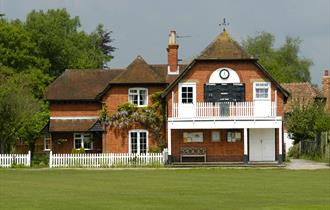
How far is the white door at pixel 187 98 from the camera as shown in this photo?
4950cm

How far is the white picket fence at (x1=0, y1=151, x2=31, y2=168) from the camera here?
46812mm

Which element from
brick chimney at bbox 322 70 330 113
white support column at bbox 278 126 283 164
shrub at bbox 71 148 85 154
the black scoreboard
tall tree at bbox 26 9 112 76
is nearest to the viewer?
white support column at bbox 278 126 283 164

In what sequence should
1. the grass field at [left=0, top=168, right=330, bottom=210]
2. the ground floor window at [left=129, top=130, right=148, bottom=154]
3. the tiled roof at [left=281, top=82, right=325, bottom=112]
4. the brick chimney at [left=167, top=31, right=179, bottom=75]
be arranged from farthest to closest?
the tiled roof at [left=281, top=82, right=325, bottom=112]
the brick chimney at [left=167, top=31, right=179, bottom=75]
the ground floor window at [left=129, top=130, right=148, bottom=154]
the grass field at [left=0, top=168, right=330, bottom=210]

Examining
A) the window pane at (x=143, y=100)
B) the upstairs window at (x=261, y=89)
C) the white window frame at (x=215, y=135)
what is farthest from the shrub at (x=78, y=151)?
the upstairs window at (x=261, y=89)

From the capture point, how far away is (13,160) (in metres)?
47.1

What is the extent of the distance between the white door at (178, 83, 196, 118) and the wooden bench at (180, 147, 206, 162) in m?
2.28

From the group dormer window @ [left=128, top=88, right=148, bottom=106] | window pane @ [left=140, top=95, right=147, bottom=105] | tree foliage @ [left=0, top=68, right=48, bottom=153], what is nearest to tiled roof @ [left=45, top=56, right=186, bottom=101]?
dormer window @ [left=128, top=88, right=148, bottom=106]

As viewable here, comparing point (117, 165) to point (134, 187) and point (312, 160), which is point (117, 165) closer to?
point (312, 160)

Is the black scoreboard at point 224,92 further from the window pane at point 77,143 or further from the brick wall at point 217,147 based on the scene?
the window pane at point 77,143

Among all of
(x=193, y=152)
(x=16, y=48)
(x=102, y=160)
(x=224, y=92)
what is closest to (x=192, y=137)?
(x=193, y=152)

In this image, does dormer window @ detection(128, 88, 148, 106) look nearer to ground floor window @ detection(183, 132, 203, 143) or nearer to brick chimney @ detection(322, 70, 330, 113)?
ground floor window @ detection(183, 132, 203, 143)

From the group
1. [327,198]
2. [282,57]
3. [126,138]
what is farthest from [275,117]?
[282,57]

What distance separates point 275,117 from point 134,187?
21467 mm

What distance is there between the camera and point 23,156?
47219mm
